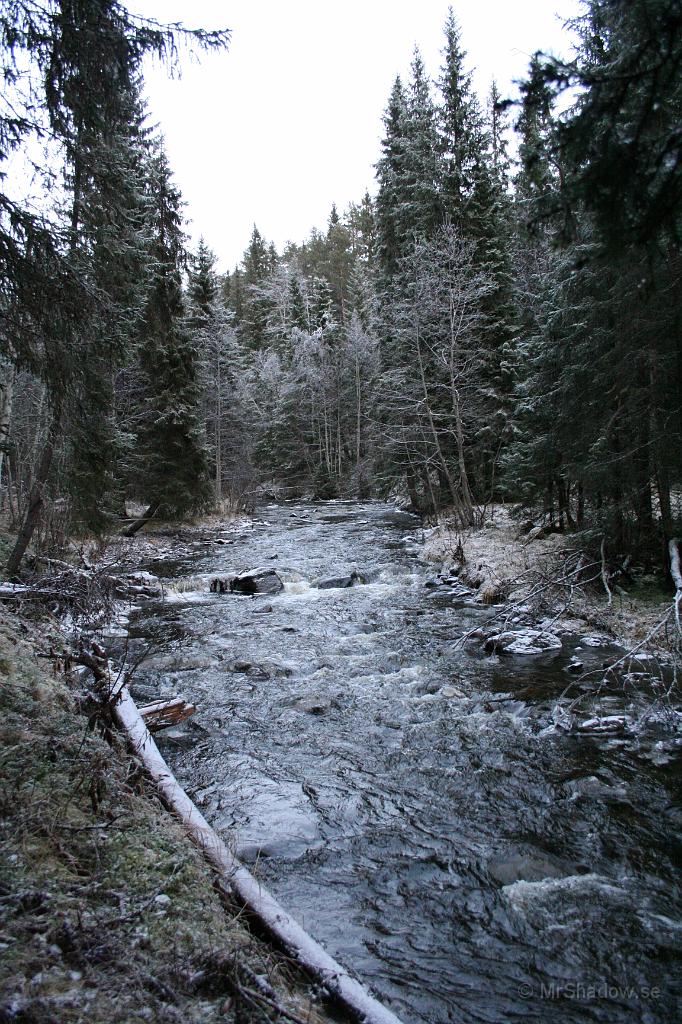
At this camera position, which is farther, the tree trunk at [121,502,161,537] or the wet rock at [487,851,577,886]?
the tree trunk at [121,502,161,537]

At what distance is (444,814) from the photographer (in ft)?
16.8

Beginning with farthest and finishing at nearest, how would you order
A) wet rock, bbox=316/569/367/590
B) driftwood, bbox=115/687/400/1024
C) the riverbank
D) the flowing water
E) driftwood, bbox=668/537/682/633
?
wet rock, bbox=316/569/367/590
the riverbank
driftwood, bbox=668/537/682/633
the flowing water
driftwood, bbox=115/687/400/1024

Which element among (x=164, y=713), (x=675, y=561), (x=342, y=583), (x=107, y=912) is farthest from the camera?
(x=342, y=583)

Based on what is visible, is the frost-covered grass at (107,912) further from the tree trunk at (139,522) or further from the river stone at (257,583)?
the tree trunk at (139,522)

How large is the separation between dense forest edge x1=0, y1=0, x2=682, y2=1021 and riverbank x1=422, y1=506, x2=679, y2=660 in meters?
0.13

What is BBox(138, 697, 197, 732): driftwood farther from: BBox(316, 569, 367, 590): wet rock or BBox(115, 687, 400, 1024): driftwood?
BBox(316, 569, 367, 590): wet rock

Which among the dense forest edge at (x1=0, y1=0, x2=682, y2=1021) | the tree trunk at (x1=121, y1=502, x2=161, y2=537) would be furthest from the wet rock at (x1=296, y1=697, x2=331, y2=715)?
the tree trunk at (x1=121, y1=502, x2=161, y2=537)

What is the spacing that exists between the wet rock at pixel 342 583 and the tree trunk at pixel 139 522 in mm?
9589

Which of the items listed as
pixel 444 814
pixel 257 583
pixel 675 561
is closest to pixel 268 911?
pixel 444 814

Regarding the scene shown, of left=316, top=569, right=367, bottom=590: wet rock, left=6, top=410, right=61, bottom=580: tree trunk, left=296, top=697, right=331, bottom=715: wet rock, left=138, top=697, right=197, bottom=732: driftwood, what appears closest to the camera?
left=138, top=697, right=197, bottom=732: driftwood

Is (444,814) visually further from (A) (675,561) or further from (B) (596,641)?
(A) (675,561)

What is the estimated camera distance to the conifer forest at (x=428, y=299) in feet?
12.3

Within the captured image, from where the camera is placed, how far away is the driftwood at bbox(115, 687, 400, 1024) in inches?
102

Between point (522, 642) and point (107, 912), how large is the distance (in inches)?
310
